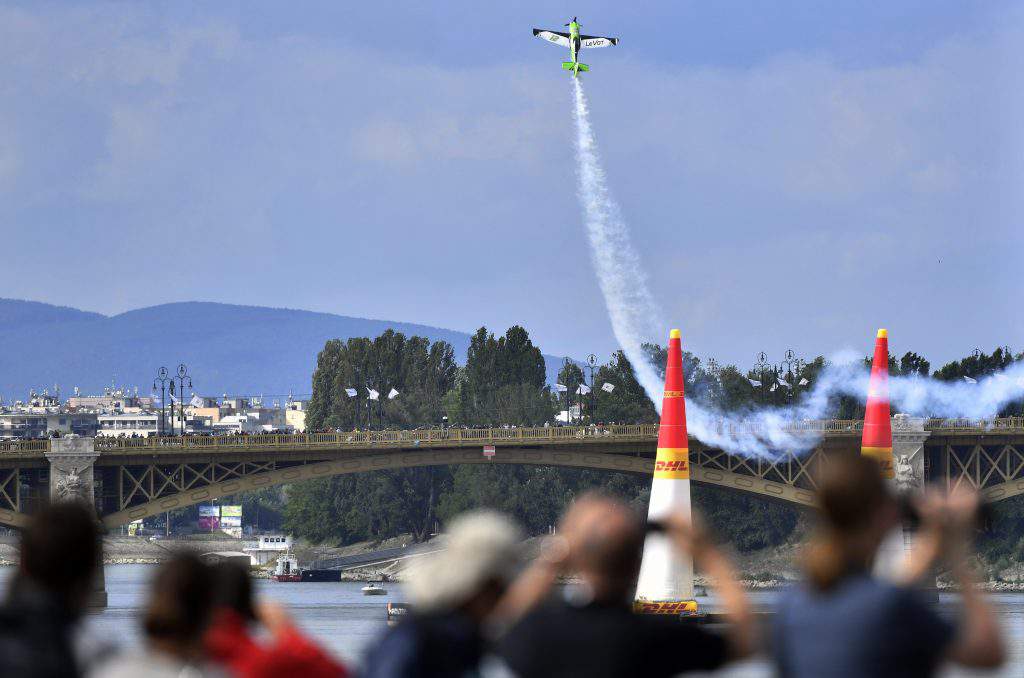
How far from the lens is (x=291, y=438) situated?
10681 centimetres

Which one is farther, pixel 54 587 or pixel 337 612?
pixel 337 612

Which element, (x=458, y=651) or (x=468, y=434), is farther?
(x=468, y=434)

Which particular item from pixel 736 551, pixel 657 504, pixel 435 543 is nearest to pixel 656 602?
pixel 657 504

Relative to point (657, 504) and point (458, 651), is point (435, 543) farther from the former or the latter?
point (458, 651)

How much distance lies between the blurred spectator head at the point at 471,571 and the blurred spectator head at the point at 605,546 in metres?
0.35

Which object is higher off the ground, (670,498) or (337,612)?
(670,498)

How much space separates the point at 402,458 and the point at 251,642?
96070mm

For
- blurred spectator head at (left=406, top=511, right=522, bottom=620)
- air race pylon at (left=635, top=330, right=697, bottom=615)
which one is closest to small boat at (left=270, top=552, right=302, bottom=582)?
air race pylon at (left=635, top=330, right=697, bottom=615)

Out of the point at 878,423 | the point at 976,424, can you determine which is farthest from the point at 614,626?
the point at 976,424

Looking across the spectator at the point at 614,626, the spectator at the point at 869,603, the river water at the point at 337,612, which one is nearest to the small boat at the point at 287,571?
the river water at the point at 337,612

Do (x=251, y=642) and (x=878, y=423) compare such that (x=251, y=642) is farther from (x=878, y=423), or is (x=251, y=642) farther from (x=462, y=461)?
(x=462, y=461)

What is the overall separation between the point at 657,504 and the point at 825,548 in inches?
2328

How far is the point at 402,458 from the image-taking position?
107000 millimetres

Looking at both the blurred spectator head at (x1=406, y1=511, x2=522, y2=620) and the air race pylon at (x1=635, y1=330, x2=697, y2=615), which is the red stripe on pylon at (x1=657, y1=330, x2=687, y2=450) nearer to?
the air race pylon at (x1=635, y1=330, x2=697, y2=615)
